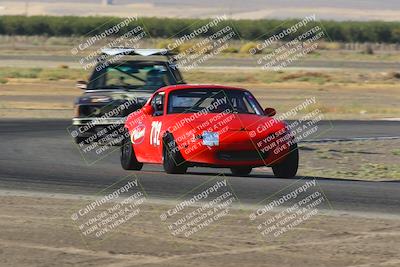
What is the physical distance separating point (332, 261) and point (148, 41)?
126506 millimetres

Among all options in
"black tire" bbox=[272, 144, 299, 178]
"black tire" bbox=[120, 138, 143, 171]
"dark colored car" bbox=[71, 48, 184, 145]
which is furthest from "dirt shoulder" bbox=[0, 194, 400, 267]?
"dark colored car" bbox=[71, 48, 184, 145]

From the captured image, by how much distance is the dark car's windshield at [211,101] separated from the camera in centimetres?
1580

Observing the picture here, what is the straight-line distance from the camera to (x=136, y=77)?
22.0 meters

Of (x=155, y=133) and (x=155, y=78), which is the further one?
(x=155, y=78)

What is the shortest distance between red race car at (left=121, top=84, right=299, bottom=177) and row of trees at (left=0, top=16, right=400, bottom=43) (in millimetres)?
119497

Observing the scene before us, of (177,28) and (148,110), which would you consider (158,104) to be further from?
(177,28)

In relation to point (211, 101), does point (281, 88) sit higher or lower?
lower

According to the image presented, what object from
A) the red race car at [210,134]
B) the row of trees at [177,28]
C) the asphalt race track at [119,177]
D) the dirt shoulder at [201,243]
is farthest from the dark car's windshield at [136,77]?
the row of trees at [177,28]

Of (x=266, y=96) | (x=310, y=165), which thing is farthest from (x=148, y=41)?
(x=310, y=165)

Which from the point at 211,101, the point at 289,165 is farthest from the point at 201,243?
the point at 211,101

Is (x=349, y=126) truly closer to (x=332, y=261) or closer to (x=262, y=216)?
(x=262, y=216)

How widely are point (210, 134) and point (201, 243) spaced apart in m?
5.22

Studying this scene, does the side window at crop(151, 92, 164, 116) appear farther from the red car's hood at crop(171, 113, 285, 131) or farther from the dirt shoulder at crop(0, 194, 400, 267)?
the dirt shoulder at crop(0, 194, 400, 267)

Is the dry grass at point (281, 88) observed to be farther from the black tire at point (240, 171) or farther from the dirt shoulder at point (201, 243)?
the dirt shoulder at point (201, 243)
